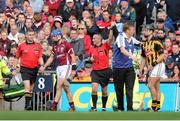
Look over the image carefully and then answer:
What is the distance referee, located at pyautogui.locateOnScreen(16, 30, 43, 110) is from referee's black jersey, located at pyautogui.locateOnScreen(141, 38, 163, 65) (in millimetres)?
2701

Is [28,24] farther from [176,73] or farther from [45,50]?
[176,73]

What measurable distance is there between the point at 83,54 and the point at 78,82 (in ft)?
5.92

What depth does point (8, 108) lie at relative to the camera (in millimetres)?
17875

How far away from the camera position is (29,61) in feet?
58.1

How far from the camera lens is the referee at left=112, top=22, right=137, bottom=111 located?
631 inches

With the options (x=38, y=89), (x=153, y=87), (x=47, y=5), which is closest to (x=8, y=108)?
(x=38, y=89)

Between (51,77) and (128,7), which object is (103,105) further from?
(128,7)

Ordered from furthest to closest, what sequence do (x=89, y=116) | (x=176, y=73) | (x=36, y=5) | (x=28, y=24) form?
(x=36, y=5) < (x=28, y=24) < (x=176, y=73) < (x=89, y=116)

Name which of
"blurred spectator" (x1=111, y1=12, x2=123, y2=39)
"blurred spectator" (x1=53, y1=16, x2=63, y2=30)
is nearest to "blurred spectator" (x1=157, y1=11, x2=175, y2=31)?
"blurred spectator" (x1=111, y1=12, x2=123, y2=39)

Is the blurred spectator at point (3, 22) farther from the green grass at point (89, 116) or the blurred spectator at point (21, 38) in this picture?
the green grass at point (89, 116)

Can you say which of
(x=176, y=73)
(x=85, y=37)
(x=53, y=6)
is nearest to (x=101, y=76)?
(x=176, y=73)

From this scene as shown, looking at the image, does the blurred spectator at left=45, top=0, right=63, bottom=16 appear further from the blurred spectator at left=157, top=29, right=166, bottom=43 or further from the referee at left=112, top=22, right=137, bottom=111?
the referee at left=112, top=22, right=137, bottom=111

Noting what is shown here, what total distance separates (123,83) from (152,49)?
0.99m

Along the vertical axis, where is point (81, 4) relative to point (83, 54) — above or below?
above
